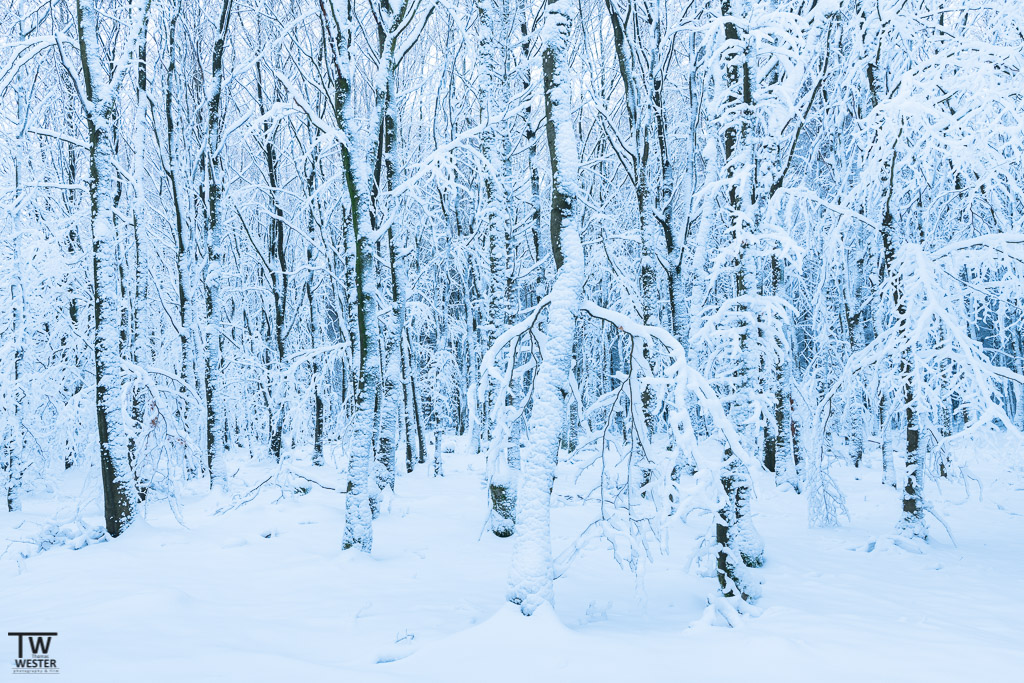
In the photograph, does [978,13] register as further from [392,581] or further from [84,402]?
[84,402]

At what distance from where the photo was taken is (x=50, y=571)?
19.3ft

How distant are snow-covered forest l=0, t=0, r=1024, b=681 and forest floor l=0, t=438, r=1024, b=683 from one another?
1.7 inches

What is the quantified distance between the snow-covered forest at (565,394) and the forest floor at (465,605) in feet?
0.14

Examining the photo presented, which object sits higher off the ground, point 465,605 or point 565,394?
point 565,394

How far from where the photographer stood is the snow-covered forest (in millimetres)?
4410

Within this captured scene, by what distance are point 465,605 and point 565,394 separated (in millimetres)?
2225

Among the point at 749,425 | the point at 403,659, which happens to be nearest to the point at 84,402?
the point at 403,659

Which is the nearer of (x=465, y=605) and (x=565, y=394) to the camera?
(x=565, y=394)

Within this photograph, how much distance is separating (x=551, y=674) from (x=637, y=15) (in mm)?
11086

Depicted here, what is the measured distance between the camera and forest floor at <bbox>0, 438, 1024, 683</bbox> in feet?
12.3

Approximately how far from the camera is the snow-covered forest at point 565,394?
4410 mm

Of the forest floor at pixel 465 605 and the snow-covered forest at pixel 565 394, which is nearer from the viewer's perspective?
the forest floor at pixel 465 605

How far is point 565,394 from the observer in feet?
16.4

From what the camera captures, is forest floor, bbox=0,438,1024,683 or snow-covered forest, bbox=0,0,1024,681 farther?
snow-covered forest, bbox=0,0,1024,681
